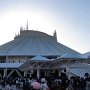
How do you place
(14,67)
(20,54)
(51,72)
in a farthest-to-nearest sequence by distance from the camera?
(20,54)
(14,67)
(51,72)

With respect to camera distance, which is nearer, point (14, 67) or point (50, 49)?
point (14, 67)

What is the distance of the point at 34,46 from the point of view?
276ft

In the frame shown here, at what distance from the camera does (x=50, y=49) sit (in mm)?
81375

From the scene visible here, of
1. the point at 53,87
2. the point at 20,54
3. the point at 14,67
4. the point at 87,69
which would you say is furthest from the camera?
the point at 20,54

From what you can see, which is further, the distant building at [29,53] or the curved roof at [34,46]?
the curved roof at [34,46]

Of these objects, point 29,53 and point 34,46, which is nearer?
point 29,53

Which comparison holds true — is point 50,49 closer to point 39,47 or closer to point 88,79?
point 39,47

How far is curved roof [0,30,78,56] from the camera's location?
77.9 meters

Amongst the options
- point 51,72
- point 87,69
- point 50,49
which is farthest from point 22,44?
point 87,69

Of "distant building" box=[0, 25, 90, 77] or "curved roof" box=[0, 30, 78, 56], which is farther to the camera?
"curved roof" box=[0, 30, 78, 56]

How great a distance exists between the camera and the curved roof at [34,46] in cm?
7794

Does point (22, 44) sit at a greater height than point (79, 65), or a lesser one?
greater

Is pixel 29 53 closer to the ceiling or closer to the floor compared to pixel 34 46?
closer to the floor

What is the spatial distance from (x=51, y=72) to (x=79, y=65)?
24.4 metres
